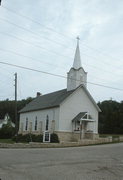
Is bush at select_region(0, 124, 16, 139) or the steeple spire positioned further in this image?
bush at select_region(0, 124, 16, 139)

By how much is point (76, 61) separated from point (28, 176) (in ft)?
117

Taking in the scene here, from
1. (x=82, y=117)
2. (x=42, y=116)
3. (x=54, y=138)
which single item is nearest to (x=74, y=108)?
(x=82, y=117)

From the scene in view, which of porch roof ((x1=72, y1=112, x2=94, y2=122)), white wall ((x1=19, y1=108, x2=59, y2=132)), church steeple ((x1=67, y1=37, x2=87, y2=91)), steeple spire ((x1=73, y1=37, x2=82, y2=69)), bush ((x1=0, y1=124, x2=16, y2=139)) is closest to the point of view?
porch roof ((x1=72, y1=112, x2=94, y2=122))

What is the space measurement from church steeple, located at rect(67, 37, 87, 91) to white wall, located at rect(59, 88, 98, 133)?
4.23 feet

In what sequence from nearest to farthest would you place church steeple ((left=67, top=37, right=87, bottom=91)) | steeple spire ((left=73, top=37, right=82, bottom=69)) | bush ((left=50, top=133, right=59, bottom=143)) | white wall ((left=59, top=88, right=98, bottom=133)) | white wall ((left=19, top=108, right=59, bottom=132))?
bush ((left=50, top=133, right=59, bottom=143)), white wall ((left=59, top=88, right=98, bottom=133)), white wall ((left=19, top=108, right=59, bottom=132)), church steeple ((left=67, top=37, right=87, bottom=91)), steeple spire ((left=73, top=37, right=82, bottom=69))

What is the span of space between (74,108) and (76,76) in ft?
15.8

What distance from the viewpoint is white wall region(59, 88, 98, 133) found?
42719 mm

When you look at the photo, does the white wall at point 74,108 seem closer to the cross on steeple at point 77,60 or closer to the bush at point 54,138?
the bush at point 54,138

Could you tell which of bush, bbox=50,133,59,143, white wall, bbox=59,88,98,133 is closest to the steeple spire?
white wall, bbox=59,88,98,133

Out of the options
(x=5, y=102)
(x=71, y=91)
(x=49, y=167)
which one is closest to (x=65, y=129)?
(x=71, y=91)

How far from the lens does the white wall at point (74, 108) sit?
140ft

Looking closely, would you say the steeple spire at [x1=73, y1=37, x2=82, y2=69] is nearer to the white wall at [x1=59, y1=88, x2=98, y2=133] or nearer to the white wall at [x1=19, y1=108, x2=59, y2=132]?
the white wall at [x1=59, y1=88, x2=98, y2=133]

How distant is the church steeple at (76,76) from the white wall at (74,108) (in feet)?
4.23

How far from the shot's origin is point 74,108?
4388 centimetres
